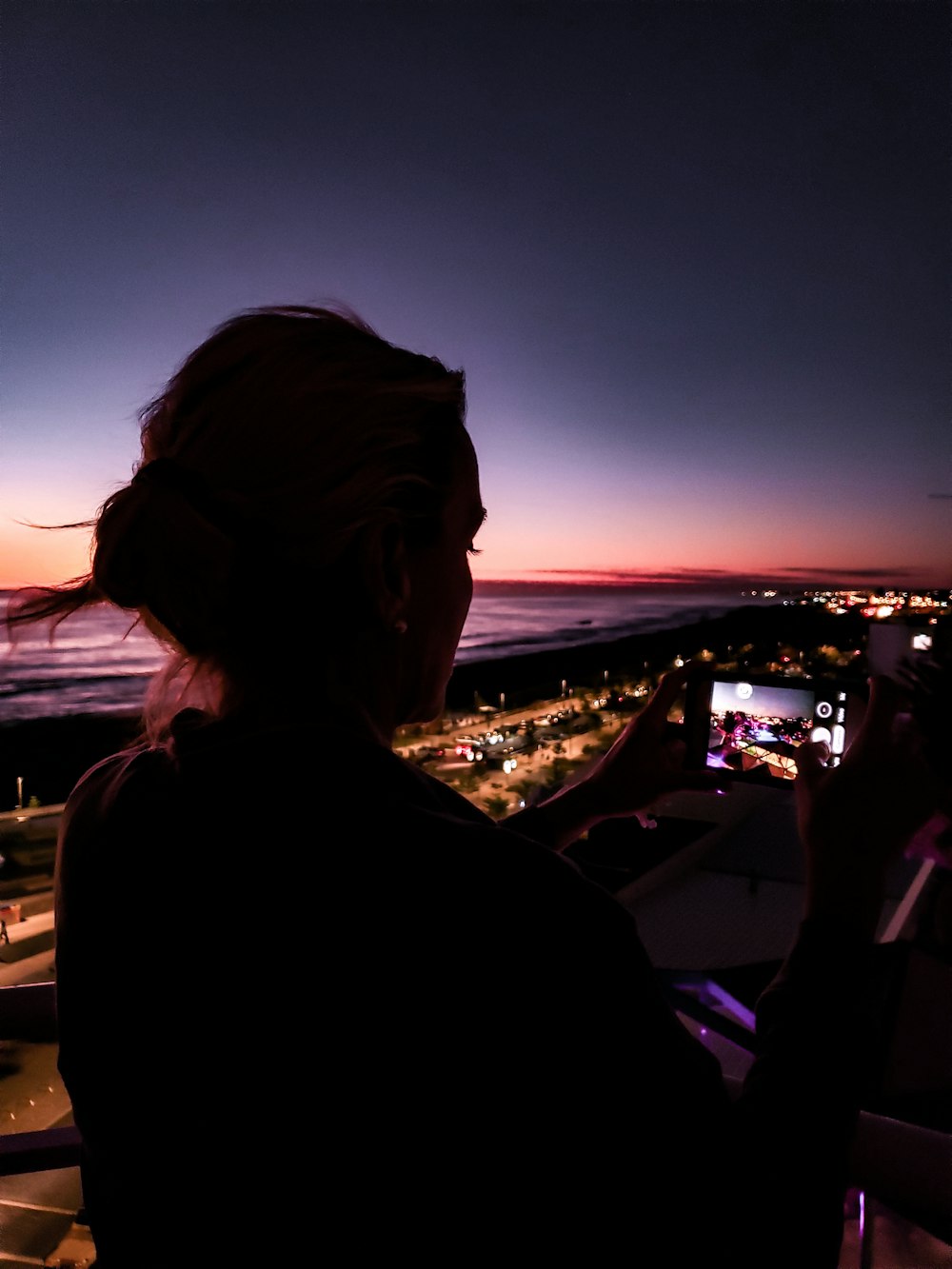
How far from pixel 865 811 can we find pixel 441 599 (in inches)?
15.7

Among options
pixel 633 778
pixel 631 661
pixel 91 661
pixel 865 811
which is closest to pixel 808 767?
pixel 865 811

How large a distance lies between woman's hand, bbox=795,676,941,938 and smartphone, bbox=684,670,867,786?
0.44 meters

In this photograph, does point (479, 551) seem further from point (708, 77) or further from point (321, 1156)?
point (708, 77)

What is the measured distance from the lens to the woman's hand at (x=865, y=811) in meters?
0.54

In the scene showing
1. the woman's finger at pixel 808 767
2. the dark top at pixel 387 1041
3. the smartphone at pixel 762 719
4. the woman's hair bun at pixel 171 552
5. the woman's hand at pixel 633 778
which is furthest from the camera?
the smartphone at pixel 762 719

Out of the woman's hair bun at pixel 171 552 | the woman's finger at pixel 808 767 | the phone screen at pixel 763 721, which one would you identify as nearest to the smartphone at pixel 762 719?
the phone screen at pixel 763 721

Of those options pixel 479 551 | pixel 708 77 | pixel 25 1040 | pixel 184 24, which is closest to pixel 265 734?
pixel 479 551

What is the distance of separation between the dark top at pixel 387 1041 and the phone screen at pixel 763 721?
0.68 m

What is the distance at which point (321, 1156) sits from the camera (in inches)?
15.2

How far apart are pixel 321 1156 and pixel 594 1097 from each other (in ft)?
0.50

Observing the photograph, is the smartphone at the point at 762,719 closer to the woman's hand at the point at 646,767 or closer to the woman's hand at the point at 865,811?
the woman's hand at the point at 646,767

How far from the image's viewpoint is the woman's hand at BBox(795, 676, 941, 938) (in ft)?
1.79

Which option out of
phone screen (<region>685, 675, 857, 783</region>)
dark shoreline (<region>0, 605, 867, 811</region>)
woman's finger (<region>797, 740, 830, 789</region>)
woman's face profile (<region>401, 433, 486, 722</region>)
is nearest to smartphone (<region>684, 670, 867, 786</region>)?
phone screen (<region>685, 675, 857, 783</region>)

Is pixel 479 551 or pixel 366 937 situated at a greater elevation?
pixel 479 551
